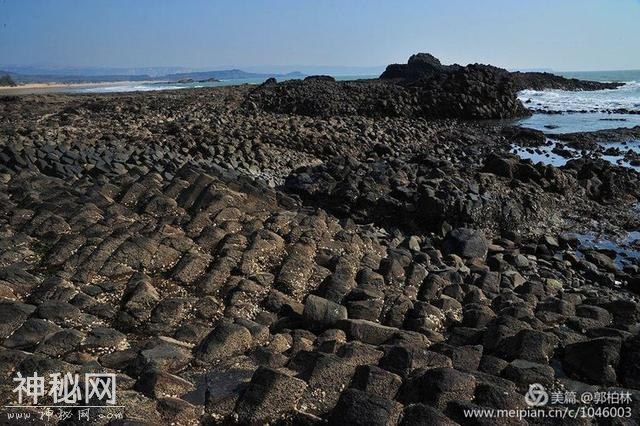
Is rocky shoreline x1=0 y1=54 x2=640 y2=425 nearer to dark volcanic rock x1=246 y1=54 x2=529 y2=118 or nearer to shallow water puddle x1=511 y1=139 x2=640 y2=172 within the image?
shallow water puddle x1=511 y1=139 x2=640 y2=172

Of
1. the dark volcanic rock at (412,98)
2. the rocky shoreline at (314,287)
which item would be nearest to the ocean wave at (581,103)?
the dark volcanic rock at (412,98)

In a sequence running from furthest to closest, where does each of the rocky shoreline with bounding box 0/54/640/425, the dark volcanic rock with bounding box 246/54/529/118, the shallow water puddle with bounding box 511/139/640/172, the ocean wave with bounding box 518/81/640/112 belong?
the ocean wave with bounding box 518/81/640/112 → the dark volcanic rock with bounding box 246/54/529/118 → the shallow water puddle with bounding box 511/139/640/172 → the rocky shoreline with bounding box 0/54/640/425

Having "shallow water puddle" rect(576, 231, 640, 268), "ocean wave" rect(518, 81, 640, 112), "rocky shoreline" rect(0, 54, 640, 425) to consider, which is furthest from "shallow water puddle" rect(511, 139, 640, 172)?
"ocean wave" rect(518, 81, 640, 112)

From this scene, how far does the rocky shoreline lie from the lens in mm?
5090

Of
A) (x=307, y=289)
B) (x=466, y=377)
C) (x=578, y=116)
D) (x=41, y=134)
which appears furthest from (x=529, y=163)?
(x=578, y=116)

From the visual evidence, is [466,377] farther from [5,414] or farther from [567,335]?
[5,414]

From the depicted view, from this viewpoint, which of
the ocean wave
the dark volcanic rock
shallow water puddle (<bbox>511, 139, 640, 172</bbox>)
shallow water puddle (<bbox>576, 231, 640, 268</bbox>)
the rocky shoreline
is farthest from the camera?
the ocean wave

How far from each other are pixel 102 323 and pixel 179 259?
6.56 ft

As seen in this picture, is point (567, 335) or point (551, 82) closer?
point (567, 335)

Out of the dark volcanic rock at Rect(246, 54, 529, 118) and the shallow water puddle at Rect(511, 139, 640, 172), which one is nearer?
the shallow water puddle at Rect(511, 139, 640, 172)

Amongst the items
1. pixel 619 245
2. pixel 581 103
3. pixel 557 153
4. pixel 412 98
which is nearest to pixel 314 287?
pixel 619 245

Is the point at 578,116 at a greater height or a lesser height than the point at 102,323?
greater

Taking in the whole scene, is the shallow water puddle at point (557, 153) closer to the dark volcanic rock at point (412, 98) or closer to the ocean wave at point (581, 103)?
the dark volcanic rock at point (412, 98)

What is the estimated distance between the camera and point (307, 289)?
322 inches
